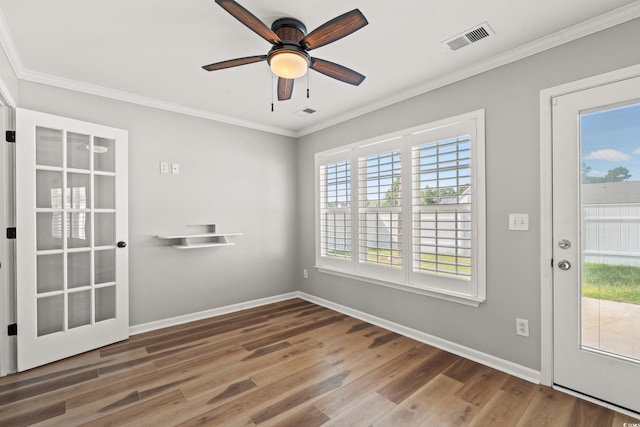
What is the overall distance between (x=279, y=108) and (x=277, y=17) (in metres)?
1.68

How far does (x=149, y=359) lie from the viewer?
9.07 ft

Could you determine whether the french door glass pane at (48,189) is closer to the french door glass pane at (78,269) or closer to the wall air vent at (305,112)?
the french door glass pane at (78,269)

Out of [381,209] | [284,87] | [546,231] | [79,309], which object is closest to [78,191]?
[79,309]

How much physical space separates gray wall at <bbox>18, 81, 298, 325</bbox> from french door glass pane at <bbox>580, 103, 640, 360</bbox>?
349 cm

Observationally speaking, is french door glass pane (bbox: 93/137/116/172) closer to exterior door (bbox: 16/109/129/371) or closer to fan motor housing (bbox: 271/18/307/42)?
exterior door (bbox: 16/109/129/371)

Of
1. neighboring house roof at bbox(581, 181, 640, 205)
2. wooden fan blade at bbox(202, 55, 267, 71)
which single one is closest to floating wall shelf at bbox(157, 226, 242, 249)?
wooden fan blade at bbox(202, 55, 267, 71)

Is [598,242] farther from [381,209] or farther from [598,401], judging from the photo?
[381,209]

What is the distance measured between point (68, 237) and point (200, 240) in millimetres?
1312

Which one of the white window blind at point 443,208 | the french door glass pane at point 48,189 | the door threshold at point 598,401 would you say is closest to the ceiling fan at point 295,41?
the white window blind at point 443,208

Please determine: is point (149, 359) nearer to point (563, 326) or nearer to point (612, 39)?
point (563, 326)

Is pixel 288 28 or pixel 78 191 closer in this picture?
pixel 288 28

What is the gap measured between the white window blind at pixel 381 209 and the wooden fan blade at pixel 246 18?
1.91 meters

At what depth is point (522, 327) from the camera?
95.5 inches

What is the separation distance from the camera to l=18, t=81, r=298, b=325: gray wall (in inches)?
131
